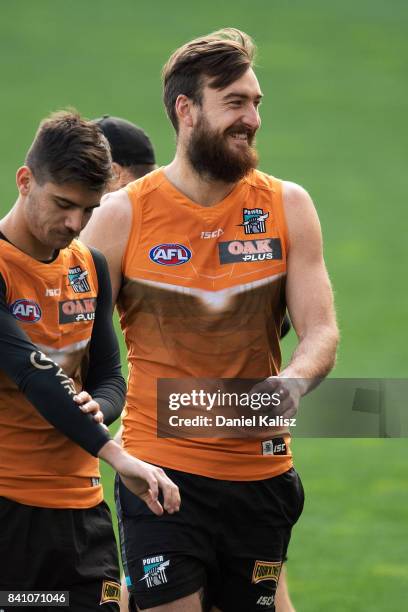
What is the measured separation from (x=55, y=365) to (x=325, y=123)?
50.7 ft

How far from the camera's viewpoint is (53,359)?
443cm

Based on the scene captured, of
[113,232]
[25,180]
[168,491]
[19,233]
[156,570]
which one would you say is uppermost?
[25,180]

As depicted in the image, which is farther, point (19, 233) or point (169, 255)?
point (169, 255)

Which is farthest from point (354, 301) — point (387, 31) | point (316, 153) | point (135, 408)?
point (135, 408)

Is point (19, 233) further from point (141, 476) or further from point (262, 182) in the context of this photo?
point (262, 182)

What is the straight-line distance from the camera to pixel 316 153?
18.5 metres

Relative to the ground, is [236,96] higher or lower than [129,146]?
higher

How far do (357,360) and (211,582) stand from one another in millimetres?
8170

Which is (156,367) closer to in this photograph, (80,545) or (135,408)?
(135,408)

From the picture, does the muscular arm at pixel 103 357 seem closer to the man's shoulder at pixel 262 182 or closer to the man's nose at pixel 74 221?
the man's nose at pixel 74 221

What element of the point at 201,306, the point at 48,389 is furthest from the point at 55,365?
the point at 201,306

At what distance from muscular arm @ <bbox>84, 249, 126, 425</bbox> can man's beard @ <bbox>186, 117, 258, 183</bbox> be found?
748 mm

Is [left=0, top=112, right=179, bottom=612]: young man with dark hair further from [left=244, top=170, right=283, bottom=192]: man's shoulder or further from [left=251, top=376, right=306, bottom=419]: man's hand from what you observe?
[left=244, top=170, right=283, bottom=192]: man's shoulder

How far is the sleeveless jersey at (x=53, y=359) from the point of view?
4.39 meters
